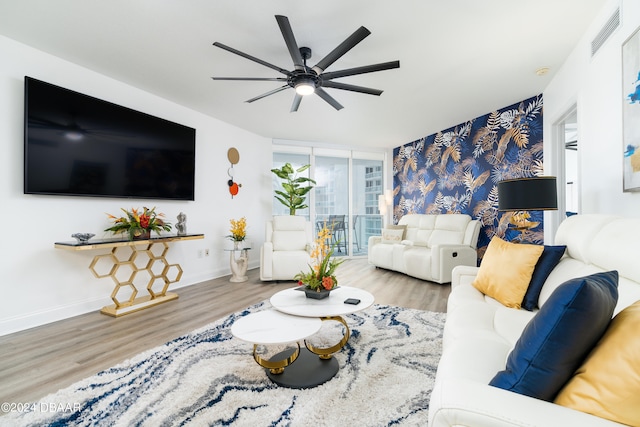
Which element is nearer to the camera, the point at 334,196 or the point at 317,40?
the point at 317,40

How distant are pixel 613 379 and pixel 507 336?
77 cm

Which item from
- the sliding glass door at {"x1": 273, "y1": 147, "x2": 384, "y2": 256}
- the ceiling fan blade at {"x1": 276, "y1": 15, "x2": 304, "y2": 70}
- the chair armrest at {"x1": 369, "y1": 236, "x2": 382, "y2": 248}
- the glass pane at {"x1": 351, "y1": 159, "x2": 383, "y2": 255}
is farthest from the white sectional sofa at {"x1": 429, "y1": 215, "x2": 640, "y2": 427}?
the glass pane at {"x1": 351, "y1": 159, "x2": 383, "y2": 255}

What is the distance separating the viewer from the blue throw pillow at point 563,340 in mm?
773

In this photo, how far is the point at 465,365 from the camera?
3.64ft

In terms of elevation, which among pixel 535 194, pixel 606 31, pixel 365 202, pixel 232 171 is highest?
pixel 606 31

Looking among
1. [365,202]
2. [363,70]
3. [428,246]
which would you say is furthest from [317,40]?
[365,202]

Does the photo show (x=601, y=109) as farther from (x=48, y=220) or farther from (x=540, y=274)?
(x=48, y=220)

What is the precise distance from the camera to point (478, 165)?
468 cm

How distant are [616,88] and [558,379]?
2237mm

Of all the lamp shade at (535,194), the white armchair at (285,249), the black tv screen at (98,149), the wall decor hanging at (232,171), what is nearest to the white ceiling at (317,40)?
the black tv screen at (98,149)

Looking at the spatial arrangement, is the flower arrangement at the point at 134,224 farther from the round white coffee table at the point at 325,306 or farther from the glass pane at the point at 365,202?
the glass pane at the point at 365,202

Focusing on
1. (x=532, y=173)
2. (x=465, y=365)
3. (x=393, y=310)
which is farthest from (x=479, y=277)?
(x=532, y=173)

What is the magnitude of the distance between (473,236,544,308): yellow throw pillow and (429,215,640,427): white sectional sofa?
0.07m

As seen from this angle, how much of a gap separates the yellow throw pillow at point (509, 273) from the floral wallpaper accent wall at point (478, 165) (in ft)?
6.64
